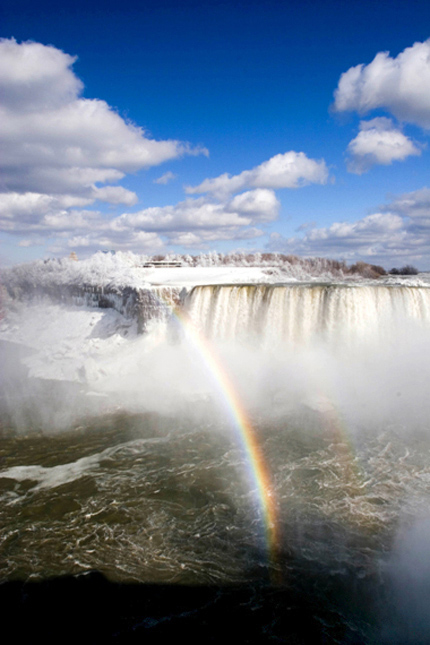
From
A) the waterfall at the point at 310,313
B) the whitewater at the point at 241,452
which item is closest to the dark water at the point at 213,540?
the whitewater at the point at 241,452

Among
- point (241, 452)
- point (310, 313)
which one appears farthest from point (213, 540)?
point (310, 313)

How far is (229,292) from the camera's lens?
17.0 metres

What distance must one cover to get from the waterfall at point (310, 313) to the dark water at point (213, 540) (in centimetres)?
624

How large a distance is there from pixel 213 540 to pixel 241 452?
9.91 feet

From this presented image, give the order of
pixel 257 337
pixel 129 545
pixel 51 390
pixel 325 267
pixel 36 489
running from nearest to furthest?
1. pixel 129 545
2. pixel 36 489
3. pixel 51 390
4. pixel 257 337
5. pixel 325 267

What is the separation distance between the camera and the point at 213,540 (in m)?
5.98

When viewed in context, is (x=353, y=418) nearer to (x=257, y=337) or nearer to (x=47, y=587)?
(x=257, y=337)

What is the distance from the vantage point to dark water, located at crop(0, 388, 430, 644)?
470 cm

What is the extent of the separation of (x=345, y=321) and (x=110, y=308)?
41.6ft

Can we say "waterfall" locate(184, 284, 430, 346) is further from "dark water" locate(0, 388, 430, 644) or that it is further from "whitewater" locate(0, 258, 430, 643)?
"dark water" locate(0, 388, 430, 644)

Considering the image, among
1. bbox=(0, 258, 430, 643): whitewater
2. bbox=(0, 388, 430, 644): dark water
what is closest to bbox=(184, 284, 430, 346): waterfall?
bbox=(0, 258, 430, 643): whitewater

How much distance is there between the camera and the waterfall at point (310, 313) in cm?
1487

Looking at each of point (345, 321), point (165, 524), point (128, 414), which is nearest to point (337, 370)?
point (345, 321)

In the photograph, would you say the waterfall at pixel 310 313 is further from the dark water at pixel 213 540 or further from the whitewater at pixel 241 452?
the dark water at pixel 213 540
